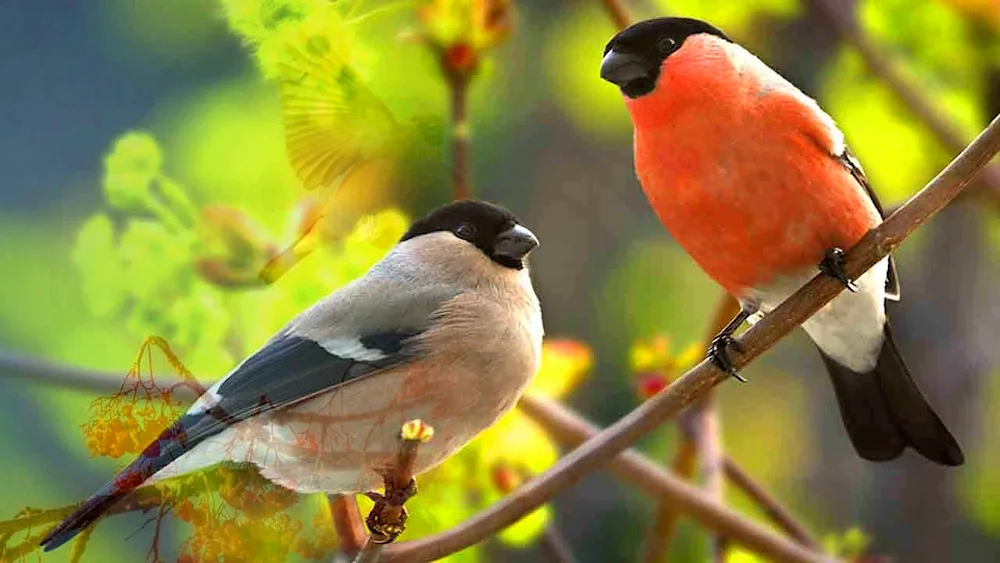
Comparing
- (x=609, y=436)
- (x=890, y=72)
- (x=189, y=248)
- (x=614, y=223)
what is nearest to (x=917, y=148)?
(x=890, y=72)

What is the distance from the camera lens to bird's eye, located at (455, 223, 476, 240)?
656 millimetres

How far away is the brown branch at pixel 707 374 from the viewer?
0.61 metres

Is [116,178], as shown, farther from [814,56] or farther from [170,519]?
[814,56]

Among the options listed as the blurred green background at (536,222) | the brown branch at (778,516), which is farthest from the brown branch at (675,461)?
the blurred green background at (536,222)

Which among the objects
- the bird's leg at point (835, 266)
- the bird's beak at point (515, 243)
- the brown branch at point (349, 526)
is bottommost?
the bird's leg at point (835, 266)

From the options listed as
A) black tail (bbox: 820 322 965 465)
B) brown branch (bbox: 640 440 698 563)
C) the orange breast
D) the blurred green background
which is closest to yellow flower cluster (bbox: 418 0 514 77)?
the blurred green background

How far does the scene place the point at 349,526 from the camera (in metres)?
0.64

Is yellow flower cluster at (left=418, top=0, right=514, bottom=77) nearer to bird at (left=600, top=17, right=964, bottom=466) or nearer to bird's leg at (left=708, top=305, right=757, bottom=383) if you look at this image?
bird at (left=600, top=17, right=964, bottom=466)

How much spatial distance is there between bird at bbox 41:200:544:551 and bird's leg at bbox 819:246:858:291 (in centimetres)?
17

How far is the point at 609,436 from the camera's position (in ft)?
2.15

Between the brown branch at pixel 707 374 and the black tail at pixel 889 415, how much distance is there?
148mm

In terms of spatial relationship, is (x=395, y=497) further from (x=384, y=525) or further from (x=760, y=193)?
(x=760, y=193)

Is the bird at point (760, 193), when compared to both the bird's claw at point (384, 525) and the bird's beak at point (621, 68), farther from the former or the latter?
the bird's claw at point (384, 525)

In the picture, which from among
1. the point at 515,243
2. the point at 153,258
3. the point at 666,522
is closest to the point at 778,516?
the point at 666,522
